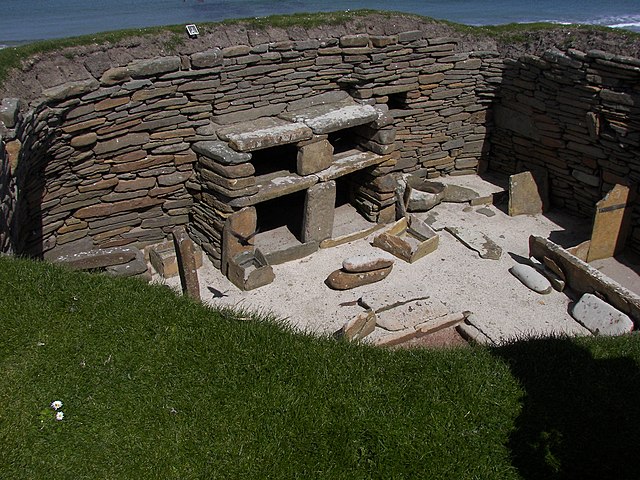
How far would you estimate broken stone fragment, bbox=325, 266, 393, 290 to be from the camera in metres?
8.70

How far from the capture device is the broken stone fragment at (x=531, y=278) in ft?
28.2

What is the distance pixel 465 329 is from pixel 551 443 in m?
3.28

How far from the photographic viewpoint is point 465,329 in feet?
25.1

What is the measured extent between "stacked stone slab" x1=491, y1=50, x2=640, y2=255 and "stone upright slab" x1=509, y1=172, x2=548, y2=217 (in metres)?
0.36

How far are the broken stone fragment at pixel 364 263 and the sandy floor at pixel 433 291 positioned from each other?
242mm

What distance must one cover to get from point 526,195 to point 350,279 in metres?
4.06

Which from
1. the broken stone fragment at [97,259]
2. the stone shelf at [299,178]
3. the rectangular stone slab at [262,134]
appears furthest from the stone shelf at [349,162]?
the broken stone fragment at [97,259]

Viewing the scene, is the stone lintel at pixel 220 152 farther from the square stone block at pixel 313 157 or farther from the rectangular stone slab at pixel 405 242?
the rectangular stone slab at pixel 405 242

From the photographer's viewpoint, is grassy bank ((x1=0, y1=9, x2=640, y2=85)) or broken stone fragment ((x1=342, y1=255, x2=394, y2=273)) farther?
broken stone fragment ((x1=342, y1=255, x2=394, y2=273))

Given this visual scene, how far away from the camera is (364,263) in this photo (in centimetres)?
875

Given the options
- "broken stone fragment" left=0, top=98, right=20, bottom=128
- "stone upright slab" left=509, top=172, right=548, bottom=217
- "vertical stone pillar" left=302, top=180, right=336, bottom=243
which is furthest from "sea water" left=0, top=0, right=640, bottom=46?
"stone upright slab" left=509, top=172, right=548, bottom=217

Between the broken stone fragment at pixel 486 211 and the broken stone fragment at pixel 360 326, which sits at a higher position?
the broken stone fragment at pixel 360 326

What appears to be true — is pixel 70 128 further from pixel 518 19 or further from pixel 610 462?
pixel 518 19

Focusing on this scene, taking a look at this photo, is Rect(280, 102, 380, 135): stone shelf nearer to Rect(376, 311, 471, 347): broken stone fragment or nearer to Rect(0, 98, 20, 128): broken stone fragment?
Rect(376, 311, 471, 347): broken stone fragment
